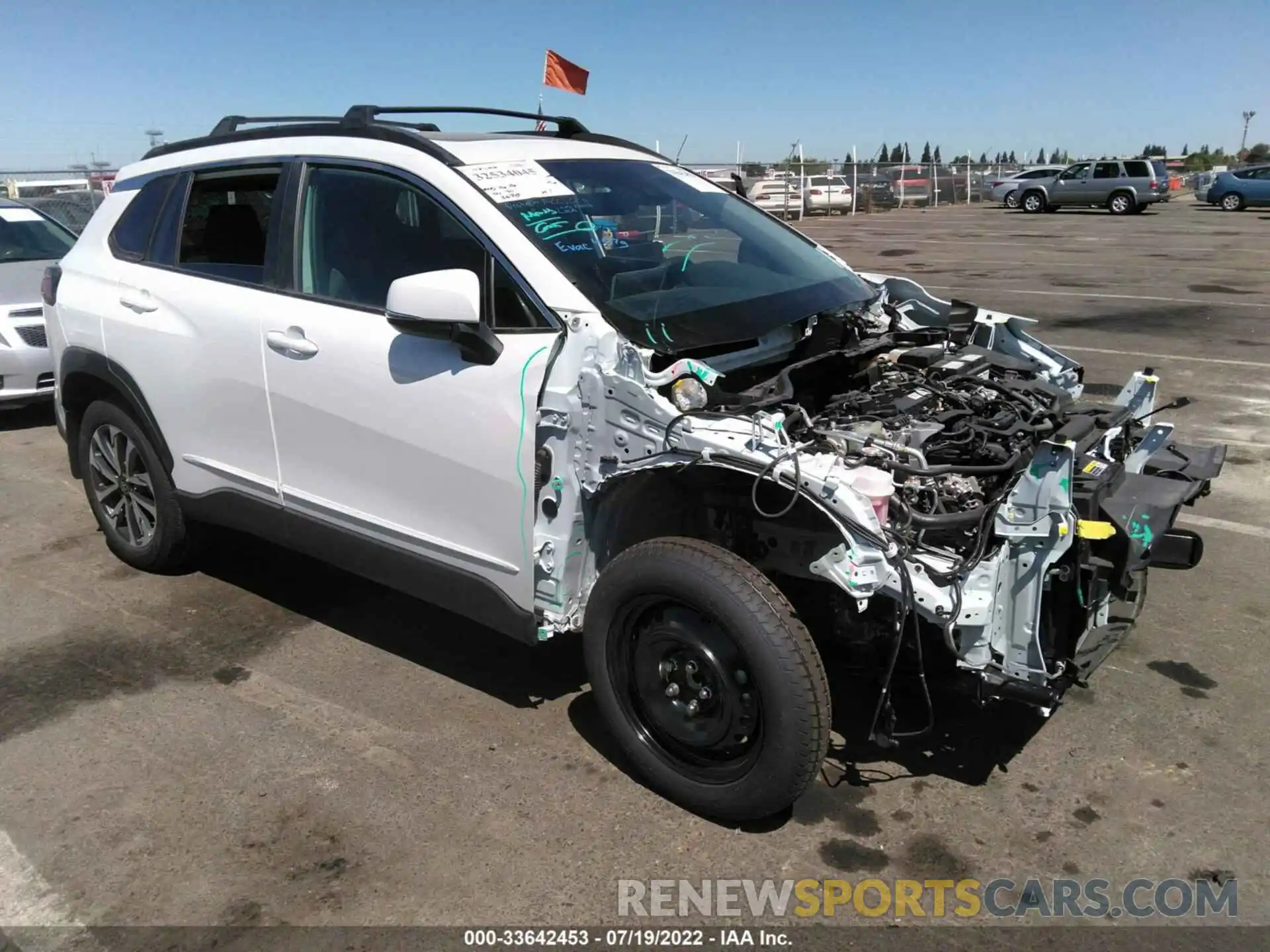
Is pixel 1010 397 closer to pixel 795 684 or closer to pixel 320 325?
pixel 795 684

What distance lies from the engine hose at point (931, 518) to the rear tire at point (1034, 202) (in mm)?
34801

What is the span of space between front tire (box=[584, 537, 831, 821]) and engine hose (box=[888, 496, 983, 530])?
408mm

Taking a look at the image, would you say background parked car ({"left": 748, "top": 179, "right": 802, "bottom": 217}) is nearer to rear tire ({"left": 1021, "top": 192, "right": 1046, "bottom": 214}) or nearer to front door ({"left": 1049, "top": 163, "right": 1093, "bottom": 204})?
rear tire ({"left": 1021, "top": 192, "right": 1046, "bottom": 214})

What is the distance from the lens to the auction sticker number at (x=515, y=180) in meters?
3.43

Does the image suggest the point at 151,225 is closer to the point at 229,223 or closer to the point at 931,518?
the point at 229,223

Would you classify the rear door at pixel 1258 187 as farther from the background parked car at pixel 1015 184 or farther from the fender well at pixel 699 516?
the fender well at pixel 699 516

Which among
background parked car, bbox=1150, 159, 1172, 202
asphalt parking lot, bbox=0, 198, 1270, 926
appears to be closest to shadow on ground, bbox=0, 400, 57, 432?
asphalt parking lot, bbox=0, 198, 1270, 926

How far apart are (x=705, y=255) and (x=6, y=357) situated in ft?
19.8

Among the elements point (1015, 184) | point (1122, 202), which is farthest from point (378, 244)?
point (1015, 184)

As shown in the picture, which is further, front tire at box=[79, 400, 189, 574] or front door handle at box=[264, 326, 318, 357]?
front tire at box=[79, 400, 189, 574]

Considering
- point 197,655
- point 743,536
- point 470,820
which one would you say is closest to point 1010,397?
point 743,536

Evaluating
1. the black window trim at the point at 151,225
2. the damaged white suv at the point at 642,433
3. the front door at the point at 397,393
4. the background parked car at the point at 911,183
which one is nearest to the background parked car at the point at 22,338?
the black window trim at the point at 151,225

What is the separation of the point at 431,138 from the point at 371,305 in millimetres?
665

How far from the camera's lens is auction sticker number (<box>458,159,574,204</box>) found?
3.43 metres
